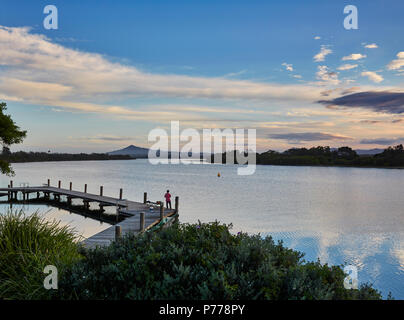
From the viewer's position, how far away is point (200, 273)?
4215 mm

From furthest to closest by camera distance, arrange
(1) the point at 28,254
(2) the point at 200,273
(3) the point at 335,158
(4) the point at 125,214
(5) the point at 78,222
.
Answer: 1. (3) the point at 335,158
2. (5) the point at 78,222
3. (4) the point at 125,214
4. (1) the point at 28,254
5. (2) the point at 200,273

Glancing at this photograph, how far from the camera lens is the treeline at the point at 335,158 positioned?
516 feet

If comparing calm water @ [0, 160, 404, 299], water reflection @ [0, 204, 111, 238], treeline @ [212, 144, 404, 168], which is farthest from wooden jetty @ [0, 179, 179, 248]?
treeline @ [212, 144, 404, 168]

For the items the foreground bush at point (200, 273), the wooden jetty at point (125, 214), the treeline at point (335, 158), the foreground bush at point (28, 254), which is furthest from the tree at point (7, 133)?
the treeline at point (335, 158)

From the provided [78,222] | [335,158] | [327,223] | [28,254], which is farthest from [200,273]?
[335,158]

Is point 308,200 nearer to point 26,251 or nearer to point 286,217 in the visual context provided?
point 286,217

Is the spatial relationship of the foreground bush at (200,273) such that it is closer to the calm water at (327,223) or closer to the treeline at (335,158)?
the calm water at (327,223)

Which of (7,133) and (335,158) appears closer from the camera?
(7,133)

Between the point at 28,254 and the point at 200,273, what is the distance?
164 inches

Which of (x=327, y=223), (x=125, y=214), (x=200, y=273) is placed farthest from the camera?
(x=327, y=223)

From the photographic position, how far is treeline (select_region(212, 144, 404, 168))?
516ft

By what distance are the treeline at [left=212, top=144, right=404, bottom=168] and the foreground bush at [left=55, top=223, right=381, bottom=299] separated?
175 m

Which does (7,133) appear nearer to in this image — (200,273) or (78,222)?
(78,222)

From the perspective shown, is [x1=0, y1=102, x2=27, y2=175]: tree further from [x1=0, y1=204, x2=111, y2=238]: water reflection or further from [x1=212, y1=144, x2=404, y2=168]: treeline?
[x1=212, y1=144, x2=404, y2=168]: treeline
